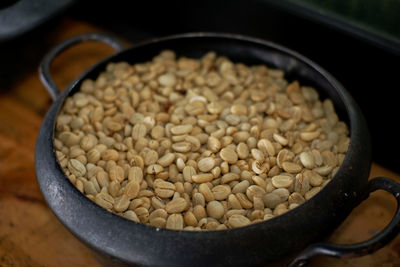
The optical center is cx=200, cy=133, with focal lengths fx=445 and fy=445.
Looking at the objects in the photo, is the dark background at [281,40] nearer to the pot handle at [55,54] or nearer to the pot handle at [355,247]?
the pot handle at [55,54]

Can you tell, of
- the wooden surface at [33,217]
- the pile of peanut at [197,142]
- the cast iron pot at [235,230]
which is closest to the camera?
the cast iron pot at [235,230]

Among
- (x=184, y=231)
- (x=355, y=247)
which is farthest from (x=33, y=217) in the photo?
(x=355, y=247)

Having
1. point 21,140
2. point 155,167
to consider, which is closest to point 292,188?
point 155,167

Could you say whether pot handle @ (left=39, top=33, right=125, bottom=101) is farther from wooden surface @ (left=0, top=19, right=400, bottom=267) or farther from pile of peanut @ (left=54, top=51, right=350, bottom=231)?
wooden surface @ (left=0, top=19, right=400, bottom=267)

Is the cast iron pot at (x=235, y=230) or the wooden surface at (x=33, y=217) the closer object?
the cast iron pot at (x=235, y=230)

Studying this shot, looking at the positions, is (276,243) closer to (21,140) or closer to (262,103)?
(262,103)

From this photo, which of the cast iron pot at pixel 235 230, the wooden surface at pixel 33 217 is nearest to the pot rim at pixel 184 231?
the cast iron pot at pixel 235 230
